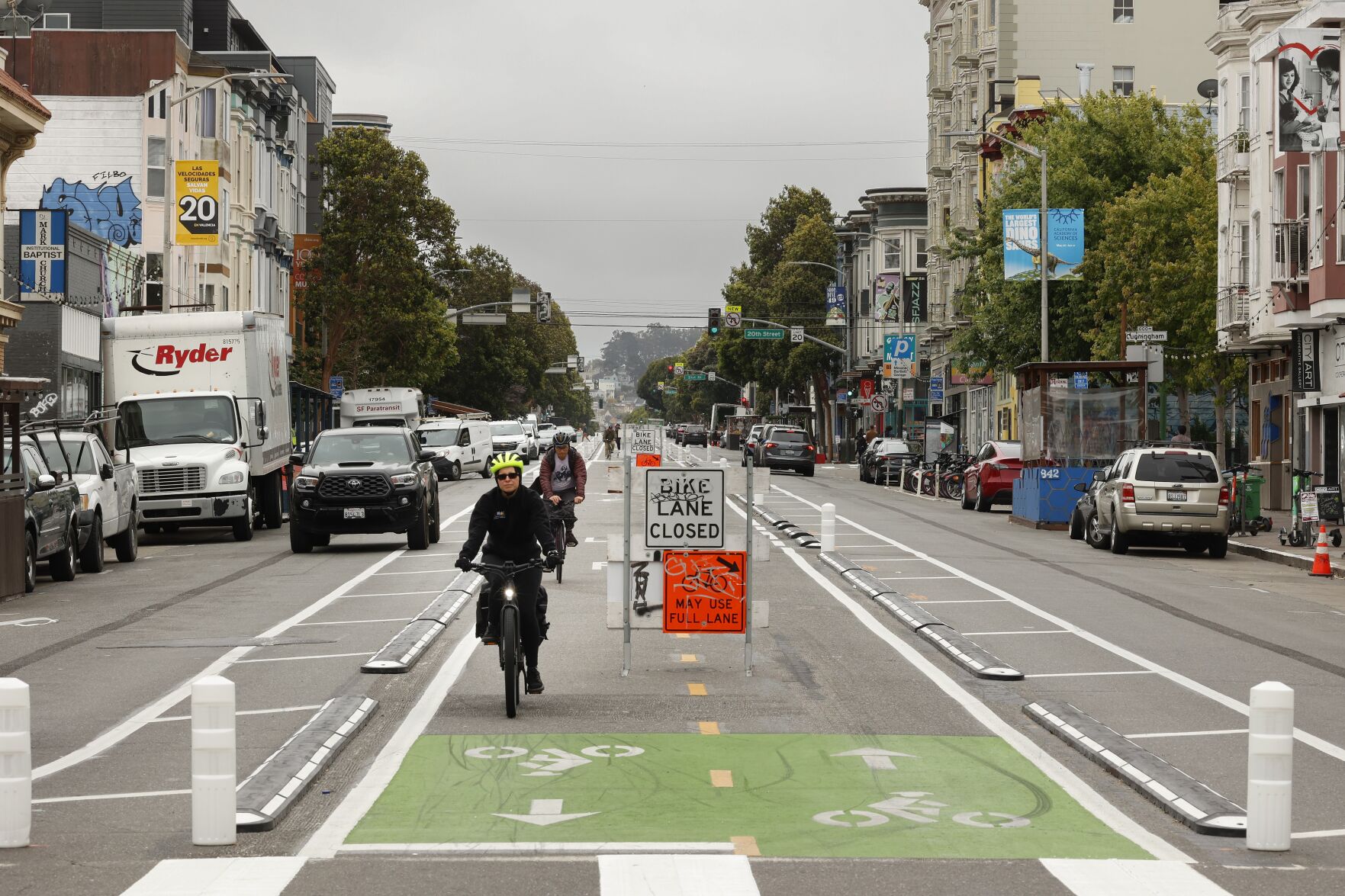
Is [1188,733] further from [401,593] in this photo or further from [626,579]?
[401,593]

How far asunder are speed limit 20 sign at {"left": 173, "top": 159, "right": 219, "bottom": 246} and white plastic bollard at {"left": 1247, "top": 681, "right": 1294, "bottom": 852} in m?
35.1

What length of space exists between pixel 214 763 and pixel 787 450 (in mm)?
58819

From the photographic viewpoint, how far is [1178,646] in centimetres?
1670

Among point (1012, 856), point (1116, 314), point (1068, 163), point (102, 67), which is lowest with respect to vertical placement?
point (1012, 856)

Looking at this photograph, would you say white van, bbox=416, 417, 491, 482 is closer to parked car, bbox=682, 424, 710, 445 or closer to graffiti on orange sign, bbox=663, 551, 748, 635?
graffiti on orange sign, bbox=663, 551, 748, 635

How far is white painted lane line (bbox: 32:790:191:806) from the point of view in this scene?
31.2 feet

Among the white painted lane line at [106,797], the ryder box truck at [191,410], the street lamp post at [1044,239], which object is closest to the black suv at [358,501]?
the ryder box truck at [191,410]

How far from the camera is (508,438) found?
218ft

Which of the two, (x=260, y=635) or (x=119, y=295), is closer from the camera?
(x=260, y=635)

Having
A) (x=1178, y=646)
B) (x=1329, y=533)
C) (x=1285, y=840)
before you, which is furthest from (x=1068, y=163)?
(x=1285, y=840)

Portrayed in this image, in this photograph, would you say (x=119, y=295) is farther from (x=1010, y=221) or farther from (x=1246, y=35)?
(x=1246, y=35)

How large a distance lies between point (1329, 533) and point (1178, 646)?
53.2ft

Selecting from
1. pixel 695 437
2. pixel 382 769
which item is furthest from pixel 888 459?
pixel 695 437

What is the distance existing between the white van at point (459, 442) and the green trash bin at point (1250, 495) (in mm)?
29227
